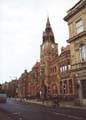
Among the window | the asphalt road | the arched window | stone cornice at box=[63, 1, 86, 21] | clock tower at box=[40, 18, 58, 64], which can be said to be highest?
clock tower at box=[40, 18, 58, 64]

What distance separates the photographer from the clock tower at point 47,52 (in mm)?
77812

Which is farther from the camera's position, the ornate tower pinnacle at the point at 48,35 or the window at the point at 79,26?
the ornate tower pinnacle at the point at 48,35

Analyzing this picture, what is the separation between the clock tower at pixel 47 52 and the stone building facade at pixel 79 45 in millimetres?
34692

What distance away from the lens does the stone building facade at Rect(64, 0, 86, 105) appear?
3862cm

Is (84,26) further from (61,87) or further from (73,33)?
(61,87)

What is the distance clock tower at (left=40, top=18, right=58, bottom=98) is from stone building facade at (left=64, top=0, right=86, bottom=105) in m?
34.7

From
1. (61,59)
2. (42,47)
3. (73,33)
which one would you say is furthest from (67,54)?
(42,47)

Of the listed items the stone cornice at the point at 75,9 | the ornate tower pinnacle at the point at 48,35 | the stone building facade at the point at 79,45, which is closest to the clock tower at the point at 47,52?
the ornate tower pinnacle at the point at 48,35

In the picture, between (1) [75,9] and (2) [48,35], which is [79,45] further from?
(2) [48,35]

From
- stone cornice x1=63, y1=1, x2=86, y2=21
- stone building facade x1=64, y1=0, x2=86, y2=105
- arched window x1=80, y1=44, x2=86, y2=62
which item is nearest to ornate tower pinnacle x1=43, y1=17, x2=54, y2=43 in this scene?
stone cornice x1=63, y1=1, x2=86, y2=21

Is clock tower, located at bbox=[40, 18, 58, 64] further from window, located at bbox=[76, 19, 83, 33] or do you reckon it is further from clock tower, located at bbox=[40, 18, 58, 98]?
window, located at bbox=[76, 19, 83, 33]

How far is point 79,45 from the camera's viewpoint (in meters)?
40.3

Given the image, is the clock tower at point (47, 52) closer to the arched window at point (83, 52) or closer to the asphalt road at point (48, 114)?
the arched window at point (83, 52)

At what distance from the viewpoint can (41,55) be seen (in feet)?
298
